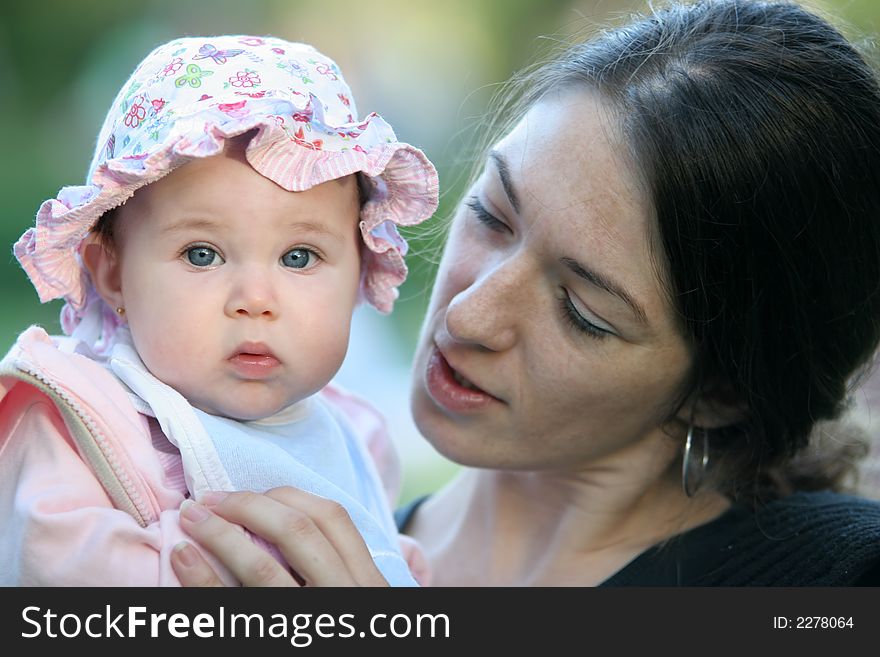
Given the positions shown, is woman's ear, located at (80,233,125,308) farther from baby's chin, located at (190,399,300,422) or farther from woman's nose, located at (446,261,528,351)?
woman's nose, located at (446,261,528,351)

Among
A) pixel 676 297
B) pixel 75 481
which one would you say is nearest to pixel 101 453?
pixel 75 481

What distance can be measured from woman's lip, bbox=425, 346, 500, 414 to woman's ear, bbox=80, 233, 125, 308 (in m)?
0.62

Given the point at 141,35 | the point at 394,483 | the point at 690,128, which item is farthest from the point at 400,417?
the point at 141,35

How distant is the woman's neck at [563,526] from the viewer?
1.98 meters

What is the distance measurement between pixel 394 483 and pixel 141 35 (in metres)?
8.02

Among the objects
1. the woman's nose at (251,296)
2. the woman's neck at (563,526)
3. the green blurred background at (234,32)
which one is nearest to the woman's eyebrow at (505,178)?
the woman's nose at (251,296)

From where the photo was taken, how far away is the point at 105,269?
151cm

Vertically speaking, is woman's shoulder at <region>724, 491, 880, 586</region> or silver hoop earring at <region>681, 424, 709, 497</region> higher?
silver hoop earring at <region>681, 424, 709, 497</region>

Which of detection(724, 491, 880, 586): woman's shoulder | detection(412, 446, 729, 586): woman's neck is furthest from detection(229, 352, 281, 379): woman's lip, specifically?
detection(724, 491, 880, 586): woman's shoulder

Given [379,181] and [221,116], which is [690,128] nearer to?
[379,181]

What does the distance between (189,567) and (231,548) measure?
→ 0.19ft

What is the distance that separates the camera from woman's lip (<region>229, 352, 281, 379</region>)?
57.1 inches

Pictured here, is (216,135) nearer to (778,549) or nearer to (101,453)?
(101,453)
